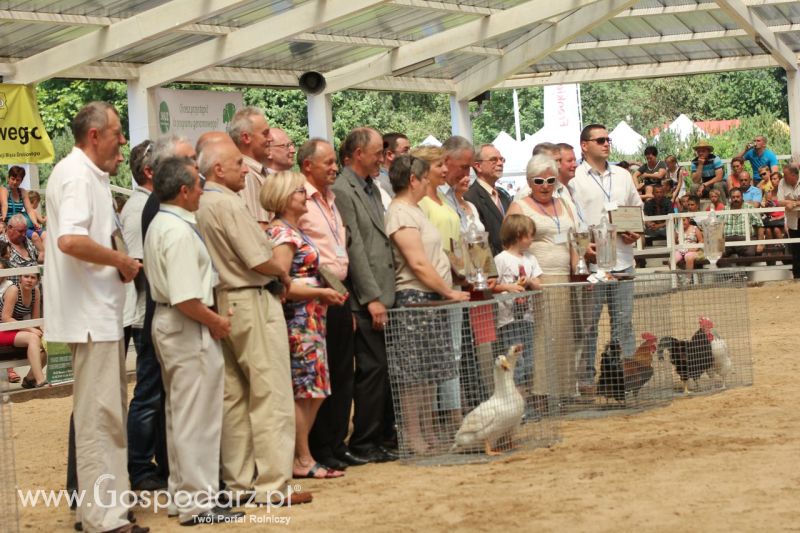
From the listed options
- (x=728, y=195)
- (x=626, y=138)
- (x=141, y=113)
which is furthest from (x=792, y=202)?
(x=626, y=138)

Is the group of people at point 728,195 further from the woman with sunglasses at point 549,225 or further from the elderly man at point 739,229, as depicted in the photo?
the woman with sunglasses at point 549,225

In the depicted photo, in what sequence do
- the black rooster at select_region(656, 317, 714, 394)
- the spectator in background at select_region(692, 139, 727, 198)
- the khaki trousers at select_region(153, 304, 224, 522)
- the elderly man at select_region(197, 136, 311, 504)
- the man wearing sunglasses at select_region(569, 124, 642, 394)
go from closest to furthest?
the khaki trousers at select_region(153, 304, 224, 522)
the elderly man at select_region(197, 136, 311, 504)
the black rooster at select_region(656, 317, 714, 394)
the man wearing sunglasses at select_region(569, 124, 642, 394)
the spectator in background at select_region(692, 139, 727, 198)

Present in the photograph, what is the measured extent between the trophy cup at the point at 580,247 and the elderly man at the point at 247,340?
2.47 m

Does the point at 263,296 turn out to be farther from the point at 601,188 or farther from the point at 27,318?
the point at 27,318

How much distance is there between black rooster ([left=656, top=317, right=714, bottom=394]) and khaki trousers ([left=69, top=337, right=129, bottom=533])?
4.09 m

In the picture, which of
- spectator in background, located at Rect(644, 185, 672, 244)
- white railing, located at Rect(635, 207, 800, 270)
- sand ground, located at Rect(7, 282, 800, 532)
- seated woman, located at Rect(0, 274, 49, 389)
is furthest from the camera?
spectator in background, located at Rect(644, 185, 672, 244)

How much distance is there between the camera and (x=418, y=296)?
293 inches

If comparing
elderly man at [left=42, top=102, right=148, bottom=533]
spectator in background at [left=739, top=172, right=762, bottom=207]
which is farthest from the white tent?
elderly man at [left=42, top=102, right=148, bottom=533]

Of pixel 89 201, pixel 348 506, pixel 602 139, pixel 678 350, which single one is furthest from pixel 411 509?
pixel 602 139

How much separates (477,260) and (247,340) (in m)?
1.67

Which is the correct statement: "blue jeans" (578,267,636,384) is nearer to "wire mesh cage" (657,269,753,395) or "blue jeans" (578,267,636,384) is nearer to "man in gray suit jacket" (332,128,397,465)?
"wire mesh cage" (657,269,753,395)

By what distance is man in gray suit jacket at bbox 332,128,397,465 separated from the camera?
7301mm

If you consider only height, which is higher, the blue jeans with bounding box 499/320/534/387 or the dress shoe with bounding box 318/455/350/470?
the blue jeans with bounding box 499/320/534/387

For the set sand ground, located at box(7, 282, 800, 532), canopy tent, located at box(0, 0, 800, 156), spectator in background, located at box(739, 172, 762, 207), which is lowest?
sand ground, located at box(7, 282, 800, 532)
